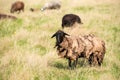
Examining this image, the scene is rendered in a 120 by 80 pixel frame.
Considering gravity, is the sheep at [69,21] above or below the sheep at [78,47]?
below

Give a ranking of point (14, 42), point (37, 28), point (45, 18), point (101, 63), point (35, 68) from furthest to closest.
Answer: point (45, 18)
point (37, 28)
point (14, 42)
point (101, 63)
point (35, 68)

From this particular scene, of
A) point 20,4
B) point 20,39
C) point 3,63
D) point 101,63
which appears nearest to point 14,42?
point 20,39

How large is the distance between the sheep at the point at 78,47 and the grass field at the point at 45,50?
13.0 inches

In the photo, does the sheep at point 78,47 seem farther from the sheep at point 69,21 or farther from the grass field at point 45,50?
the sheep at point 69,21

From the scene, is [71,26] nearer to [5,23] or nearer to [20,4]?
[5,23]

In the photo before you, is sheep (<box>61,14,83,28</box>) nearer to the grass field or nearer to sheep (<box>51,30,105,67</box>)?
the grass field

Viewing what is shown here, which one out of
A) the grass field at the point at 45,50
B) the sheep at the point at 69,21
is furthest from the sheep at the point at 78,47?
the sheep at the point at 69,21

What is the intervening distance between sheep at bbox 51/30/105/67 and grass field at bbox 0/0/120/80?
33 cm

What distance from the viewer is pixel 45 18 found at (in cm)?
1784

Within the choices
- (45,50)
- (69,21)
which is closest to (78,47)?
(45,50)

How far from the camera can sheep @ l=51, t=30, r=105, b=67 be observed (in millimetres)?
8914

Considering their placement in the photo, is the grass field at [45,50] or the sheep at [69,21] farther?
the sheep at [69,21]

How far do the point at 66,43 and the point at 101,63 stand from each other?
152cm

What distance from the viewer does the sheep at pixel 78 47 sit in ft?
29.2
